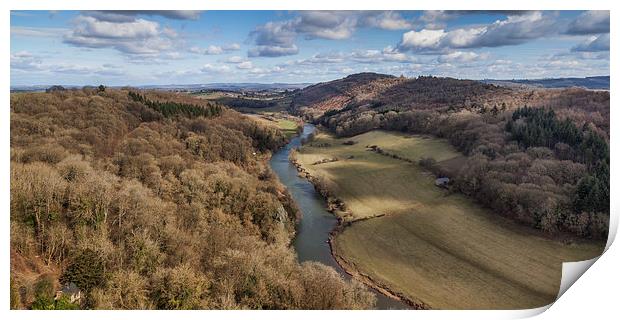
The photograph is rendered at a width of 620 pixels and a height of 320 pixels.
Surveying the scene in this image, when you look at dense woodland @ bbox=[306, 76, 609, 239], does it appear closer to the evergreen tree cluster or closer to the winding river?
the evergreen tree cluster

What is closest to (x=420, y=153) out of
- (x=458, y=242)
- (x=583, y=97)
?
(x=583, y=97)

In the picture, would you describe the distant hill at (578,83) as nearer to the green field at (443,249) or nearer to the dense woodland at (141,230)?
the green field at (443,249)

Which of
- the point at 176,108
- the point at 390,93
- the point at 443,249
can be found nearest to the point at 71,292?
the point at 443,249

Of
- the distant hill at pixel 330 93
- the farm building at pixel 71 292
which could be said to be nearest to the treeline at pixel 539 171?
the farm building at pixel 71 292

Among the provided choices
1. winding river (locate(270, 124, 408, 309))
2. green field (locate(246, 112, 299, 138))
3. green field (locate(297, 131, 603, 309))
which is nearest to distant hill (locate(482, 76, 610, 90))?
green field (locate(297, 131, 603, 309))

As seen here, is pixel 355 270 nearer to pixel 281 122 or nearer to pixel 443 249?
pixel 443 249

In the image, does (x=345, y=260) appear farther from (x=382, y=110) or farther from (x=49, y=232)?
(x=382, y=110)
